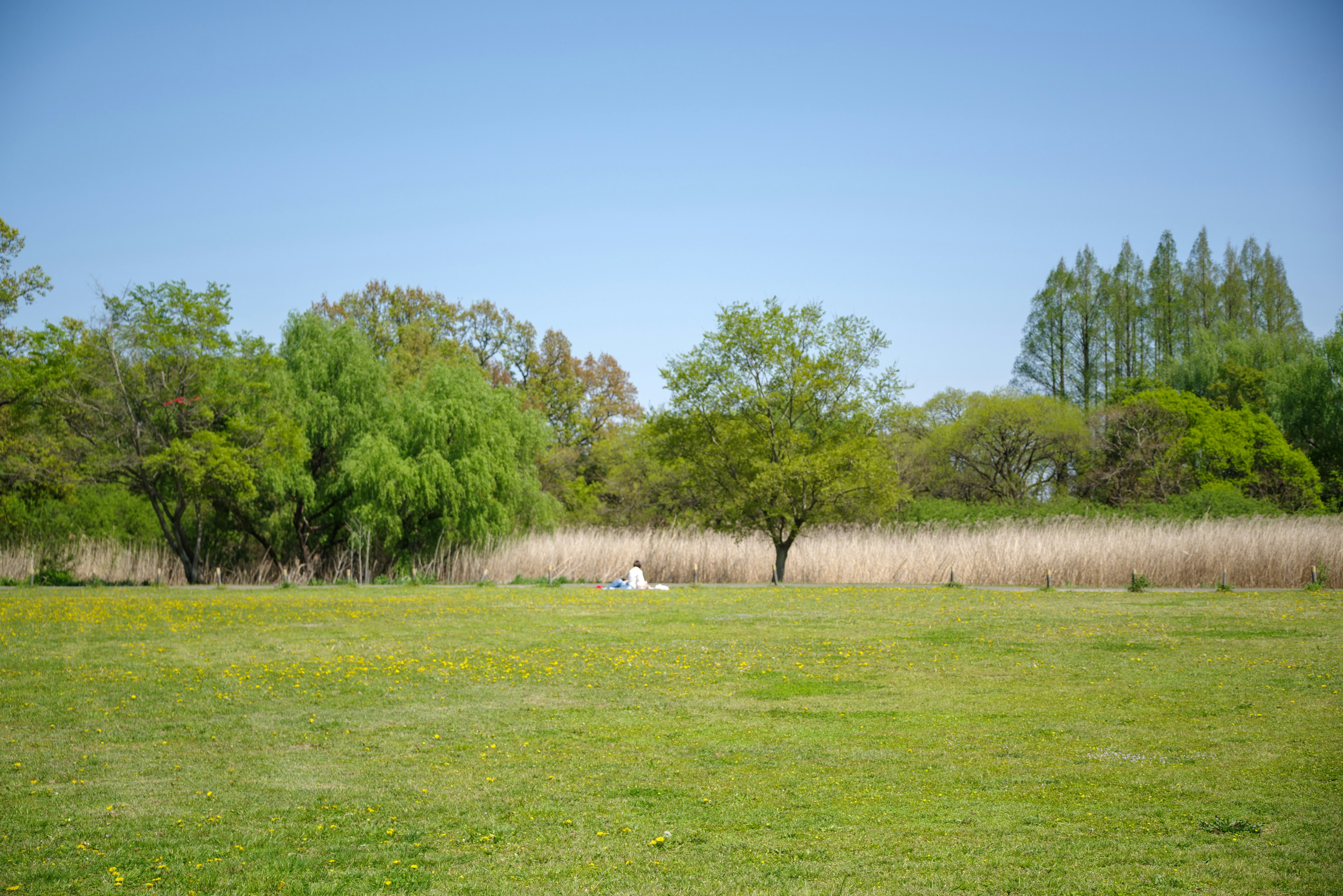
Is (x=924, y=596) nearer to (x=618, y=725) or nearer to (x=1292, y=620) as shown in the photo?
(x=1292, y=620)

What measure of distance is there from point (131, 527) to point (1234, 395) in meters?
51.4

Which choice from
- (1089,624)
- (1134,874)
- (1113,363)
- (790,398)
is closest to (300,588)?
(790,398)

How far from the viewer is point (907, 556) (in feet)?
96.0

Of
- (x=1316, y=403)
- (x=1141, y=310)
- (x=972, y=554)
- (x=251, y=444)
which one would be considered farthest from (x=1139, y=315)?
(x=251, y=444)

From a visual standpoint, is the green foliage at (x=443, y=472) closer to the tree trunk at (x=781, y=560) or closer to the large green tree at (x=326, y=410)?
the large green tree at (x=326, y=410)

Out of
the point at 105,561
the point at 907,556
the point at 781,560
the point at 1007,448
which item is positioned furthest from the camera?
the point at 1007,448

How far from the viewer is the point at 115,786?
23.9 feet

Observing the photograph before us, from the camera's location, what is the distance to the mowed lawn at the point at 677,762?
214 inches

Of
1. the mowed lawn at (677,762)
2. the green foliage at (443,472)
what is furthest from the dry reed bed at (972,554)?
the mowed lawn at (677,762)

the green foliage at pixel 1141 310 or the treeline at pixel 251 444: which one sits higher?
the green foliage at pixel 1141 310

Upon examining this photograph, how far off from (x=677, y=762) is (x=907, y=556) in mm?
22443

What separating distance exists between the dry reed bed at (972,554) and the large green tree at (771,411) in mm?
1227

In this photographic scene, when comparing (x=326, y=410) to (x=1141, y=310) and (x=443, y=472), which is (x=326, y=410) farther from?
(x=1141, y=310)

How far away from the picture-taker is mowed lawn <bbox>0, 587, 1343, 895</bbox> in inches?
214
